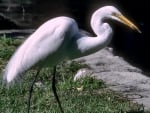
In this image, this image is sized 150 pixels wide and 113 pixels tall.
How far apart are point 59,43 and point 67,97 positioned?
45.4 inches

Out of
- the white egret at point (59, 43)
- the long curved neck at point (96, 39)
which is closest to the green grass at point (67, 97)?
the white egret at point (59, 43)

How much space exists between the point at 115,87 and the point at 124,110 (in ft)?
3.19

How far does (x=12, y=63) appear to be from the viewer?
5797 millimetres

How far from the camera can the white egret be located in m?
5.70

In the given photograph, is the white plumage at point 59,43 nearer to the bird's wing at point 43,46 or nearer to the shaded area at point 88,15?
the bird's wing at point 43,46

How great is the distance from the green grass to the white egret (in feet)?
2.00

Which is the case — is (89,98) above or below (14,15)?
below

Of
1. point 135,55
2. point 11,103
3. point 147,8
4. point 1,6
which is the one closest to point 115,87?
point 11,103

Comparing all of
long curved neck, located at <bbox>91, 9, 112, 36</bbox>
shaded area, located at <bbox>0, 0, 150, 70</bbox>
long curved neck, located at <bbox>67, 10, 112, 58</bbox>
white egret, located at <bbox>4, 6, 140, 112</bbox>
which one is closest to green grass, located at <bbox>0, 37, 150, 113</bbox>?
white egret, located at <bbox>4, 6, 140, 112</bbox>

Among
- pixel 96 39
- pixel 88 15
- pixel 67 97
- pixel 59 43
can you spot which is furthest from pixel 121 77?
pixel 88 15

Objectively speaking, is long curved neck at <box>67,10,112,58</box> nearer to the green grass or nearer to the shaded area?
the green grass

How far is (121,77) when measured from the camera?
25.0 ft

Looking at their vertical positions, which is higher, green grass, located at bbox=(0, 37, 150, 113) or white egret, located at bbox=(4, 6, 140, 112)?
white egret, located at bbox=(4, 6, 140, 112)

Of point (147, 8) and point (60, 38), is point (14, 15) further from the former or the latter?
point (60, 38)
